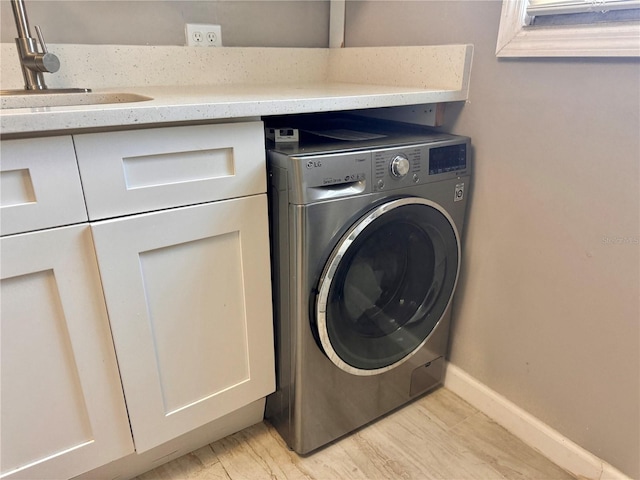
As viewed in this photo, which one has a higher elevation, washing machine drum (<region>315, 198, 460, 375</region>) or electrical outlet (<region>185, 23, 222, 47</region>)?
electrical outlet (<region>185, 23, 222, 47</region>)

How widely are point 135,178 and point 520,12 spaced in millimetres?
1022

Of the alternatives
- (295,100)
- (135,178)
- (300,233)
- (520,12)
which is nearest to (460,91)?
(520,12)

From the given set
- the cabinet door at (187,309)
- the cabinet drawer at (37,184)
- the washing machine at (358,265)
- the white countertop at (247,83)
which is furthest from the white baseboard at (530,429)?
the cabinet drawer at (37,184)

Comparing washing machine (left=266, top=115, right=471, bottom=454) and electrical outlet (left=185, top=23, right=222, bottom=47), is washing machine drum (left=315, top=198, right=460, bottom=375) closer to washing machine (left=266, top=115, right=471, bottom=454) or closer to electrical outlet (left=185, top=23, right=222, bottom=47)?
washing machine (left=266, top=115, right=471, bottom=454)

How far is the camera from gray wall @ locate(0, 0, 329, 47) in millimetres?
1338

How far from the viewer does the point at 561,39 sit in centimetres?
107

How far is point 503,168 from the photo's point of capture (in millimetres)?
1280

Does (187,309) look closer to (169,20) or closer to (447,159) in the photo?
(447,159)

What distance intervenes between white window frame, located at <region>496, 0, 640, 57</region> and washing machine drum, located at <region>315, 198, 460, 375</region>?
1.50ft

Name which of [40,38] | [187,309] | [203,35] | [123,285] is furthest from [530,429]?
[40,38]

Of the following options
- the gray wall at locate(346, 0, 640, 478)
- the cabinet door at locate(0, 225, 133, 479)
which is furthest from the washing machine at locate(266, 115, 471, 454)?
the cabinet door at locate(0, 225, 133, 479)

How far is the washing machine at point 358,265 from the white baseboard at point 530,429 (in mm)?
140

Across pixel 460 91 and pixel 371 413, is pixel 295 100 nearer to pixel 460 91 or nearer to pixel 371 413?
pixel 460 91

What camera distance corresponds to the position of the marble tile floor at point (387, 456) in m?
1.27
